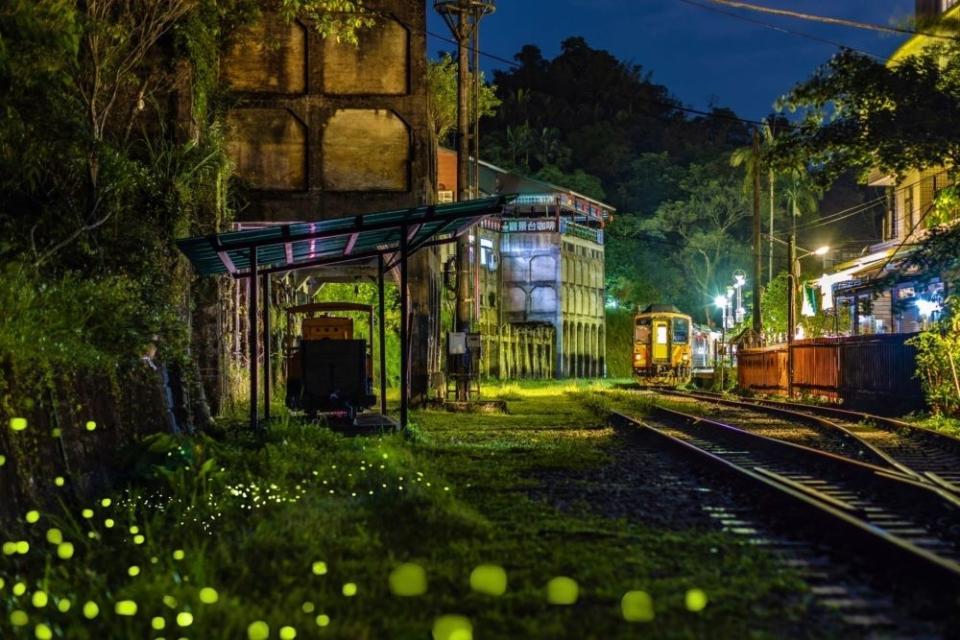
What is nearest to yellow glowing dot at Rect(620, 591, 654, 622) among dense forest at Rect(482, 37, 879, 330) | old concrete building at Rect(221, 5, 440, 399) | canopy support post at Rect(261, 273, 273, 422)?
canopy support post at Rect(261, 273, 273, 422)

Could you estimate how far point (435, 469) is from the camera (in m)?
11.1

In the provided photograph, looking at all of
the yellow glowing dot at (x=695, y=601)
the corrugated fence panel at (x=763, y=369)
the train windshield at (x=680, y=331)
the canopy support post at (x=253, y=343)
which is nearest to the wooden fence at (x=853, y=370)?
the corrugated fence panel at (x=763, y=369)

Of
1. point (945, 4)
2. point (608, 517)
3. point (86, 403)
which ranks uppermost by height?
point (945, 4)

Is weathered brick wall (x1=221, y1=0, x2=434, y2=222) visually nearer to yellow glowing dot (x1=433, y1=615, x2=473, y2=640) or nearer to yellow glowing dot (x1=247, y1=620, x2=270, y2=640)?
yellow glowing dot (x1=433, y1=615, x2=473, y2=640)

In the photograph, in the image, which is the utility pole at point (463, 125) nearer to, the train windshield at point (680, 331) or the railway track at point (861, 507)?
the railway track at point (861, 507)

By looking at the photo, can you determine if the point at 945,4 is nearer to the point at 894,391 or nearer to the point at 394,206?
the point at 894,391

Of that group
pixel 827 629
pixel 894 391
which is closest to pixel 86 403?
pixel 827 629

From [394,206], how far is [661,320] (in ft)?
88.9

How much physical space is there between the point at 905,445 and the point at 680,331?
110ft

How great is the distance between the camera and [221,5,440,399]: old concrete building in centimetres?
2378

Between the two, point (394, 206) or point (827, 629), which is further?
point (394, 206)

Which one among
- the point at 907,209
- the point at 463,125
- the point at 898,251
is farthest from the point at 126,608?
the point at 907,209

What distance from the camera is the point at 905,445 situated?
50.6ft

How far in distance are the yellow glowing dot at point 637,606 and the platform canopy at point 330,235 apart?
23.6 feet
